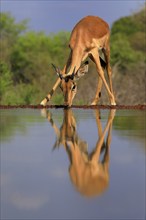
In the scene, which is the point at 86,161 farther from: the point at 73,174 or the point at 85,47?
the point at 85,47

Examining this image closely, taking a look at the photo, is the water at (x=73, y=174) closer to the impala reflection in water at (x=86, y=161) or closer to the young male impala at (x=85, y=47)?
the impala reflection in water at (x=86, y=161)

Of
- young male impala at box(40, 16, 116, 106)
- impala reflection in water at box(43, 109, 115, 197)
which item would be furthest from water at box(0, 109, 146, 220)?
young male impala at box(40, 16, 116, 106)

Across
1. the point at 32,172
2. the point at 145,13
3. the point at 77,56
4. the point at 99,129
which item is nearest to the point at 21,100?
the point at 77,56

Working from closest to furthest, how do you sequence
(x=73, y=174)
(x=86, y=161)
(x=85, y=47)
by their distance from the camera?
(x=73, y=174)
(x=86, y=161)
(x=85, y=47)

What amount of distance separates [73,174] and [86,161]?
1.91 ft

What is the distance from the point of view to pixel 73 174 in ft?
13.0

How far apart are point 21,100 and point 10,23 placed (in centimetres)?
3224

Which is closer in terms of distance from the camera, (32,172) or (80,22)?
(32,172)

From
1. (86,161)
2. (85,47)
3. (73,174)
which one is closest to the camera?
(73,174)

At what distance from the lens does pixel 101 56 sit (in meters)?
15.4

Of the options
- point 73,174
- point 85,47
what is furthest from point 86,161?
point 85,47

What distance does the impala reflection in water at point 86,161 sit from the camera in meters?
3.59

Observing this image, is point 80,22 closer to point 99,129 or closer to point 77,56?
point 77,56

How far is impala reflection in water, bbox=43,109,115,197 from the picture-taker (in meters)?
3.59
